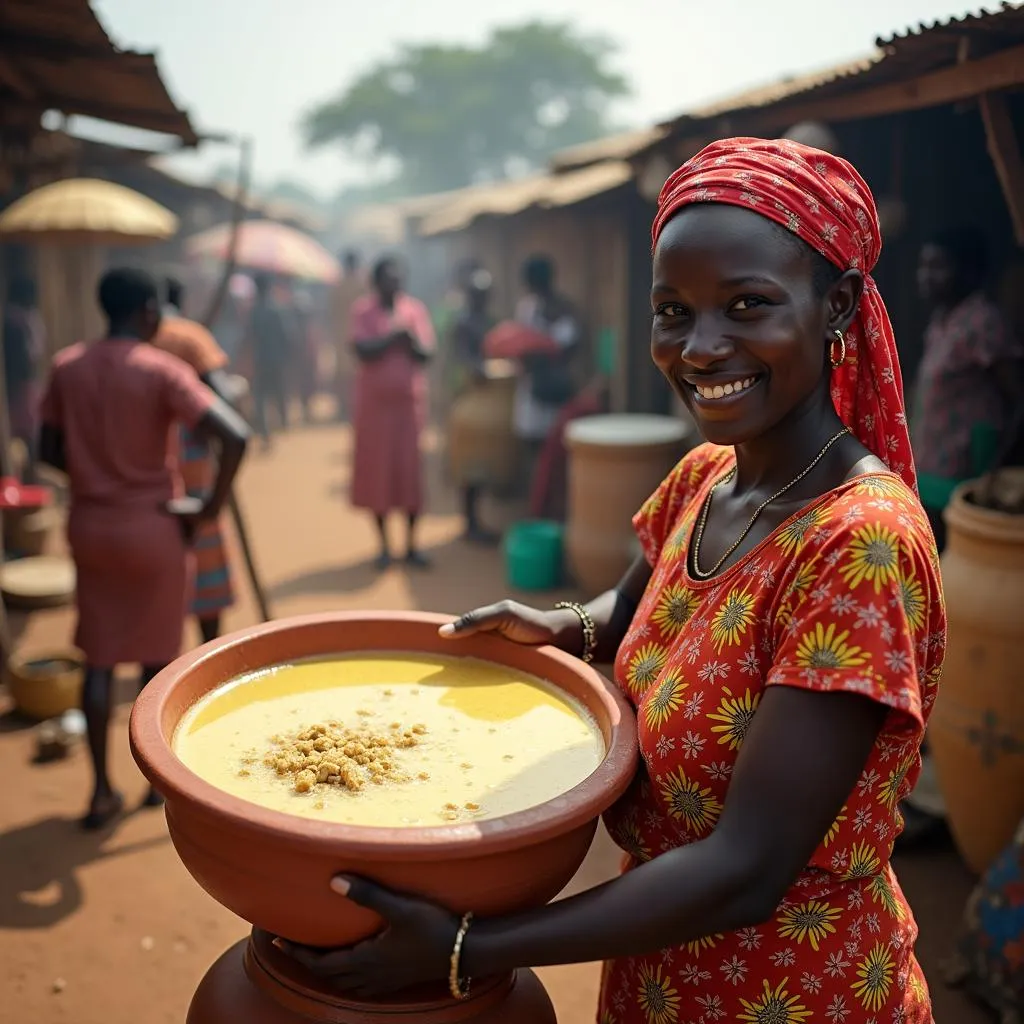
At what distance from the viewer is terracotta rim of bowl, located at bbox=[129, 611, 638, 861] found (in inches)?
45.3

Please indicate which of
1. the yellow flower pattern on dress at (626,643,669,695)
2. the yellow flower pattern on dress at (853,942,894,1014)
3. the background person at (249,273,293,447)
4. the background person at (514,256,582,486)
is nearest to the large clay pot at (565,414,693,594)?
the background person at (514,256,582,486)

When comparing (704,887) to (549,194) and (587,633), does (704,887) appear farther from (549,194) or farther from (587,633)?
(549,194)

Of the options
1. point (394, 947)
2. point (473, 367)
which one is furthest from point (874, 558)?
point (473, 367)

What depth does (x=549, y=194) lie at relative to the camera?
27.9 feet

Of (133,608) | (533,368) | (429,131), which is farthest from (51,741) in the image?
(429,131)

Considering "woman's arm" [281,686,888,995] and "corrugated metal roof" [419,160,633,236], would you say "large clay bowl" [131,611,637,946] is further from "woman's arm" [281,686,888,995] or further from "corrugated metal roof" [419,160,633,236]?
"corrugated metal roof" [419,160,633,236]

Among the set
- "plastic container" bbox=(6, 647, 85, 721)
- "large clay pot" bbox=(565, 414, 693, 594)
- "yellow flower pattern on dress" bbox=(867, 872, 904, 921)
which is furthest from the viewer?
"large clay pot" bbox=(565, 414, 693, 594)

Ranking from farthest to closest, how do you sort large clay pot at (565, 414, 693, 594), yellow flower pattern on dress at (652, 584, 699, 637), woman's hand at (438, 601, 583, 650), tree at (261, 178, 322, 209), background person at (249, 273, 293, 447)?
tree at (261, 178, 322, 209) < background person at (249, 273, 293, 447) < large clay pot at (565, 414, 693, 594) < woman's hand at (438, 601, 583, 650) < yellow flower pattern on dress at (652, 584, 699, 637)

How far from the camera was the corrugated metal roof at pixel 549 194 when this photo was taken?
7.29 m

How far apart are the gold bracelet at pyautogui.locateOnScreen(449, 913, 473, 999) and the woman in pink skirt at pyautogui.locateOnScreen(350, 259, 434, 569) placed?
6.00 m

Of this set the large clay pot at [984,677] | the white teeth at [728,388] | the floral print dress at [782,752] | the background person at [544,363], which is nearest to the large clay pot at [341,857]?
the floral print dress at [782,752]

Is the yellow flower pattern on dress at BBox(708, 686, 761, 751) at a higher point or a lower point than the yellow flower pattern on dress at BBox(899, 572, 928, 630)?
lower

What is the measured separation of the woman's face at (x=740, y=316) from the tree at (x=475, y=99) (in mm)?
34279

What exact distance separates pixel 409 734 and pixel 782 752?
0.64 metres
